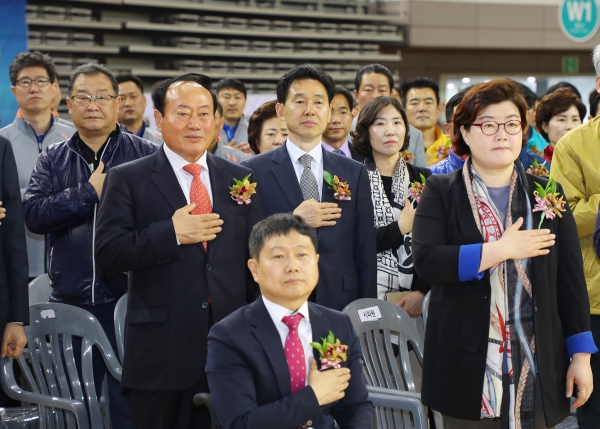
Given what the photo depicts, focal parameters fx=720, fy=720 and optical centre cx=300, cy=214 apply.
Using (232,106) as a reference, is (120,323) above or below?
below

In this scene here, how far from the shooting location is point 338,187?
2896 mm

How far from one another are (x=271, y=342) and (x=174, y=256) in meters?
0.60

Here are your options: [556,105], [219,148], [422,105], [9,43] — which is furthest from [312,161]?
[9,43]

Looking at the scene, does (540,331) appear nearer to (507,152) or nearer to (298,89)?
(507,152)

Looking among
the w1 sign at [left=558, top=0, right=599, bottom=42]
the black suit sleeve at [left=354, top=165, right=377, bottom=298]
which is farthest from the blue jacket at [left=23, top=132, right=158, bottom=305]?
the w1 sign at [left=558, top=0, right=599, bottom=42]

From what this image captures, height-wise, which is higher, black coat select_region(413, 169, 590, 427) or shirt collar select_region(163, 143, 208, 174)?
shirt collar select_region(163, 143, 208, 174)

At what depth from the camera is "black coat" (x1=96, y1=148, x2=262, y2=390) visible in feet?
7.84

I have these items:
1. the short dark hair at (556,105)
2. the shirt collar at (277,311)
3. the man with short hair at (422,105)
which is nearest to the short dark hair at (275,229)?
the shirt collar at (277,311)

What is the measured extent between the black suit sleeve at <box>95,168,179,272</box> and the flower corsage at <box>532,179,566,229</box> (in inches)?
44.8

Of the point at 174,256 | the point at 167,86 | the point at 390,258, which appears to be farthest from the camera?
the point at 390,258

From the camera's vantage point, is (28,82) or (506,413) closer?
(506,413)

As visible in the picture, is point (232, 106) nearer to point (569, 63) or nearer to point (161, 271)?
point (161, 271)

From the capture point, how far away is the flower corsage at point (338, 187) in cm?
289

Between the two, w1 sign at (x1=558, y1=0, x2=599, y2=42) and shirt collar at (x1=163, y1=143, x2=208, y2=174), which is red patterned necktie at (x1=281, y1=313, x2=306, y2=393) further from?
w1 sign at (x1=558, y1=0, x2=599, y2=42)
